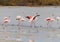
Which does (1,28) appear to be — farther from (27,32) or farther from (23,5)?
(23,5)

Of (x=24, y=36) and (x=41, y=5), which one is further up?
(x=24, y=36)

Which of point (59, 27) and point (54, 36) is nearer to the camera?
point (54, 36)

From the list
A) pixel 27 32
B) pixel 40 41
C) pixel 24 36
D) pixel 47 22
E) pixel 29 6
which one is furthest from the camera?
pixel 29 6

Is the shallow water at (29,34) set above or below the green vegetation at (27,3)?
above

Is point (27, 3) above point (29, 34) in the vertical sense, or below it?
below

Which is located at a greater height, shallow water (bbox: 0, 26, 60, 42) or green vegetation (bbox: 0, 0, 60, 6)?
shallow water (bbox: 0, 26, 60, 42)

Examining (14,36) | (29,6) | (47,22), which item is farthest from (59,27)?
(29,6)

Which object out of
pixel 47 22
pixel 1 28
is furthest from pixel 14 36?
pixel 47 22

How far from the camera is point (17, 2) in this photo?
2377 centimetres

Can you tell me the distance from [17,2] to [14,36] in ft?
44.5

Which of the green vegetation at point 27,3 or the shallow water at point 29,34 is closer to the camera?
the shallow water at point 29,34

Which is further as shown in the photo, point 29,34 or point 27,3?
point 27,3

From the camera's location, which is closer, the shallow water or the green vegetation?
the shallow water

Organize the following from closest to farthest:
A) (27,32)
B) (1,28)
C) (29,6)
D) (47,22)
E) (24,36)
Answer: (24,36), (27,32), (1,28), (47,22), (29,6)
